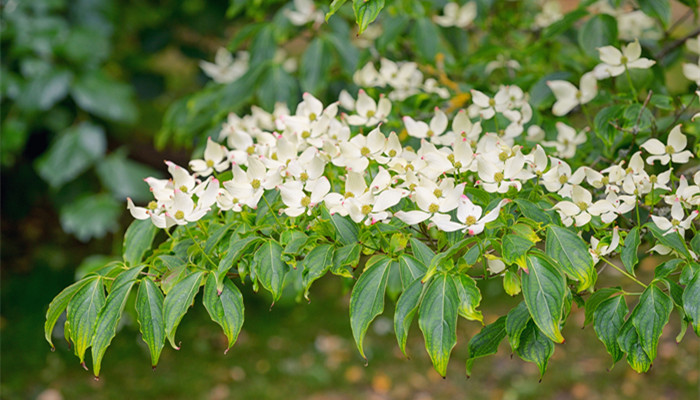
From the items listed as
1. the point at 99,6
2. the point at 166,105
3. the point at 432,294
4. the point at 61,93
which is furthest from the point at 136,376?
the point at 432,294

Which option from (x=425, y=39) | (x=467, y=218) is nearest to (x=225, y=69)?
(x=425, y=39)

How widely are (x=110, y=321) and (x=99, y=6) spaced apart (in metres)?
2.03

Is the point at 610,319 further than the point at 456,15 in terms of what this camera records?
No

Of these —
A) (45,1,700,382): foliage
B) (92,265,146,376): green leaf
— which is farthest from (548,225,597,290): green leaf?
(92,265,146,376): green leaf

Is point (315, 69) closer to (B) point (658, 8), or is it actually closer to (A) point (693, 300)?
(B) point (658, 8)

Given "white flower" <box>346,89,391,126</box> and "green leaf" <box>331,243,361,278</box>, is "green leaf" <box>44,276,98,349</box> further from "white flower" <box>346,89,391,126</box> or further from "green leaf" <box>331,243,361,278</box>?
"white flower" <box>346,89,391,126</box>

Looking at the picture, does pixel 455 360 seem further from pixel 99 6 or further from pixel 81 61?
pixel 99 6

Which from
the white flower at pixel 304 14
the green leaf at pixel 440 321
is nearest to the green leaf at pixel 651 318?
the green leaf at pixel 440 321

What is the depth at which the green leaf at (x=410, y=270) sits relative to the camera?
69 cm

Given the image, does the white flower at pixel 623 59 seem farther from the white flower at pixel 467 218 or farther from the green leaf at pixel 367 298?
the green leaf at pixel 367 298

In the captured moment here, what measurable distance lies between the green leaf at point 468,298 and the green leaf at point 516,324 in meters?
0.08

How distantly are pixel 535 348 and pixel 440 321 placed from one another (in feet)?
0.55

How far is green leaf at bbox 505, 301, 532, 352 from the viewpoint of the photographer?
719mm

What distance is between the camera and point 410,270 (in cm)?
69
